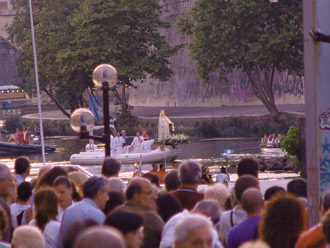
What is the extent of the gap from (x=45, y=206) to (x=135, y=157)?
28.0 metres

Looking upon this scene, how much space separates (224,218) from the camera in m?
6.39

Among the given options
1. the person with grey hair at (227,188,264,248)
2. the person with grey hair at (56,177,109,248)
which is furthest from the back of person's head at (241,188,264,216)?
the person with grey hair at (56,177,109,248)

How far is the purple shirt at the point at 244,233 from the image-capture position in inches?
222

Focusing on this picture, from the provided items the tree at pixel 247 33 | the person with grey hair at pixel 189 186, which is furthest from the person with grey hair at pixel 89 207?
the tree at pixel 247 33

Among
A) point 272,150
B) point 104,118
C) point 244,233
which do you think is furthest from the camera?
point 272,150

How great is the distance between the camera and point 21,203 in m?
7.56

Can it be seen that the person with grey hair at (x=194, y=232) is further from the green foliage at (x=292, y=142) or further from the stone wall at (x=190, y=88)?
the stone wall at (x=190, y=88)

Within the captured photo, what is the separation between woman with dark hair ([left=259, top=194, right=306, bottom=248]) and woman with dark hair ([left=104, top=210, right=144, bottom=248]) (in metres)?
0.89

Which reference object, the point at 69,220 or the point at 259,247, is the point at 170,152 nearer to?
the point at 69,220

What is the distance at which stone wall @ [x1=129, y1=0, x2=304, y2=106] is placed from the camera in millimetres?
47269

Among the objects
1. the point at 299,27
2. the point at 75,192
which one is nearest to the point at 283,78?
the point at 299,27

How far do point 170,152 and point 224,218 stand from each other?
93.1 feet

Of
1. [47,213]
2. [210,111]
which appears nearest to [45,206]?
[47,213]

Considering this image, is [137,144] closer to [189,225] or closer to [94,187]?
[94,187]
